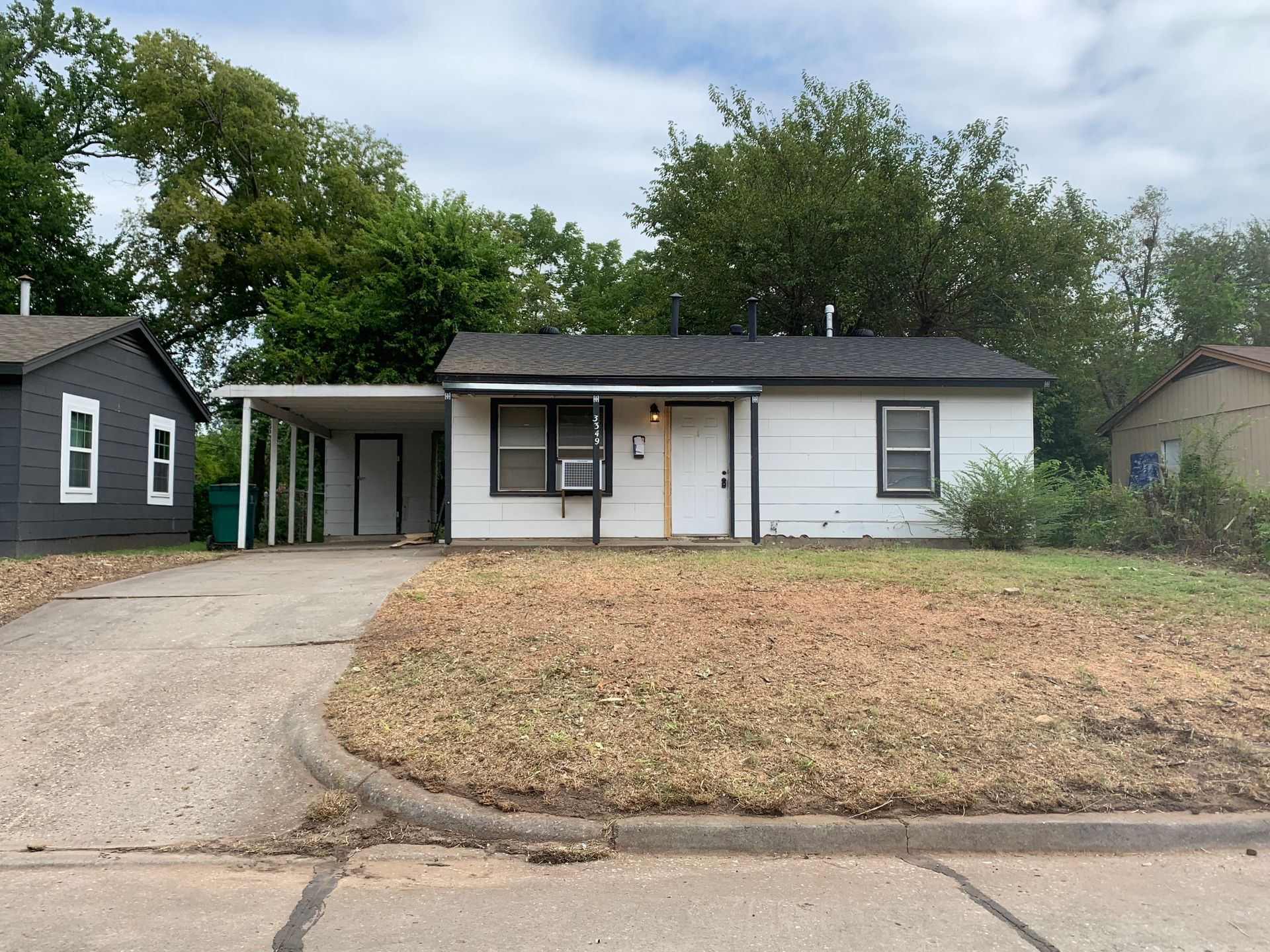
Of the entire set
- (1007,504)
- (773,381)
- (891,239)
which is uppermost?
(891,239)

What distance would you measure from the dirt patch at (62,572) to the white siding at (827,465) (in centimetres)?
813

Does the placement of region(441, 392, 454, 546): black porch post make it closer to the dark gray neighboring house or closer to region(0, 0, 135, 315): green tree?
the dark gray neighboring house

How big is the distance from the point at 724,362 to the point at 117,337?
988 centimetres

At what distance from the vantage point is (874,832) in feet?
12.4

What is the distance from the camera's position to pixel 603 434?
523 inches

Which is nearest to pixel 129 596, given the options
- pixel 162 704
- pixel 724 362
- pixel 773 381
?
pixel 162 704

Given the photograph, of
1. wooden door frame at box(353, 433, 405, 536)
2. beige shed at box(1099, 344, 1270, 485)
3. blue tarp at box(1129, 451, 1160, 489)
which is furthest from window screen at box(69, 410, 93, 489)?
blue tarp at box(1129, 451, 1160, 489)

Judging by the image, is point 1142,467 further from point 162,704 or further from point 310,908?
point 310,908

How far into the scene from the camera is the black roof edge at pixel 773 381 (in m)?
12.4

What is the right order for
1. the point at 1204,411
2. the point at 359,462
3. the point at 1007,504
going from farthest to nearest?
1. the point at 1204,411
2. the point at 359,462
3. the point at 1007,504

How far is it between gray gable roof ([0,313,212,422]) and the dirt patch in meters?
2.65

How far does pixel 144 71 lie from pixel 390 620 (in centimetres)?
2698

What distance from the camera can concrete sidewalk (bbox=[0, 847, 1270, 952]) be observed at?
3000 millimetres

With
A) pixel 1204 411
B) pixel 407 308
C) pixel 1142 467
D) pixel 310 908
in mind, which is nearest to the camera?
pixel 310 908
